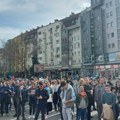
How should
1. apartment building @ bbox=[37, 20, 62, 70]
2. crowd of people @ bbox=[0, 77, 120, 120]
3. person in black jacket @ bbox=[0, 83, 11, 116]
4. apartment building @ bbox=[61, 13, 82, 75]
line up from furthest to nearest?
1. apartment building @ bbox=[37, 20, 62, 70]
2. apartment building @ bbox=[61, 13, 82, 75]
3. person in black jacket @ bbox=[0, 83, 11, 116]
4. crowd of people @ bbox=[0, 77, 120, 120]

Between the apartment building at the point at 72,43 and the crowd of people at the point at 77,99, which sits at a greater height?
the apartment building at the point at 72,43

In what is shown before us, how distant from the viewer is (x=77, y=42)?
3703 inches

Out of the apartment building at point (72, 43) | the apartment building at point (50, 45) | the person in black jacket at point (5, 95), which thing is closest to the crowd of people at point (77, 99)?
the person in black jacket at point (5, 95)

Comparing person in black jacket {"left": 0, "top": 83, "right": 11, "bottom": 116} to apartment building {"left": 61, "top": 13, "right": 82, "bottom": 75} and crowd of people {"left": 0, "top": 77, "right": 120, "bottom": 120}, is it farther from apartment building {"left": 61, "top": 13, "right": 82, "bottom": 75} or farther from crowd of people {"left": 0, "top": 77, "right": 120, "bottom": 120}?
apartment building {"left": 61, "top": 13, "right": 82, "bottom": 75}

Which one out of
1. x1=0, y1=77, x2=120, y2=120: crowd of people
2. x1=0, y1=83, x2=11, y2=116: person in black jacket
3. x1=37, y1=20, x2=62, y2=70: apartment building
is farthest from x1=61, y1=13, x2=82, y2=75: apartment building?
x1=0, y1=77, x2=120, y2=120: crowd of people

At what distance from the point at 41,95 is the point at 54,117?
13.1 ft

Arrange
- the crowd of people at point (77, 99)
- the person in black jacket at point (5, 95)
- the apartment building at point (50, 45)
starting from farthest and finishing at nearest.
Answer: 1. the apartment building at point (50, 45)
2. the person in black jacket at point (5, 95)
3. the crowd of people at point (77, 99)

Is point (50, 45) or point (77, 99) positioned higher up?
point (50, 45)

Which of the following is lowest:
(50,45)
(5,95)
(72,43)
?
(5,95)

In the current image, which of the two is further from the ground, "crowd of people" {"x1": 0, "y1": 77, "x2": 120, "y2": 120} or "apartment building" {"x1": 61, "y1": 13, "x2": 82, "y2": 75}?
"apartment building" {"x1": 61, "y1": 13, "x2": 82, "y2": 75}

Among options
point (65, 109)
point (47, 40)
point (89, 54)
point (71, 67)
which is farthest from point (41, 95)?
point (47, 40)

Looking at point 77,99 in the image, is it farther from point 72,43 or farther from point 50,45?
point 50,45

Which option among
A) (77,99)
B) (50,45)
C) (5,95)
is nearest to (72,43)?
(50,45)

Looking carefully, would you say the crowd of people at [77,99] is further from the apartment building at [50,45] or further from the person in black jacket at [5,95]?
the apartment building at [50,45]
